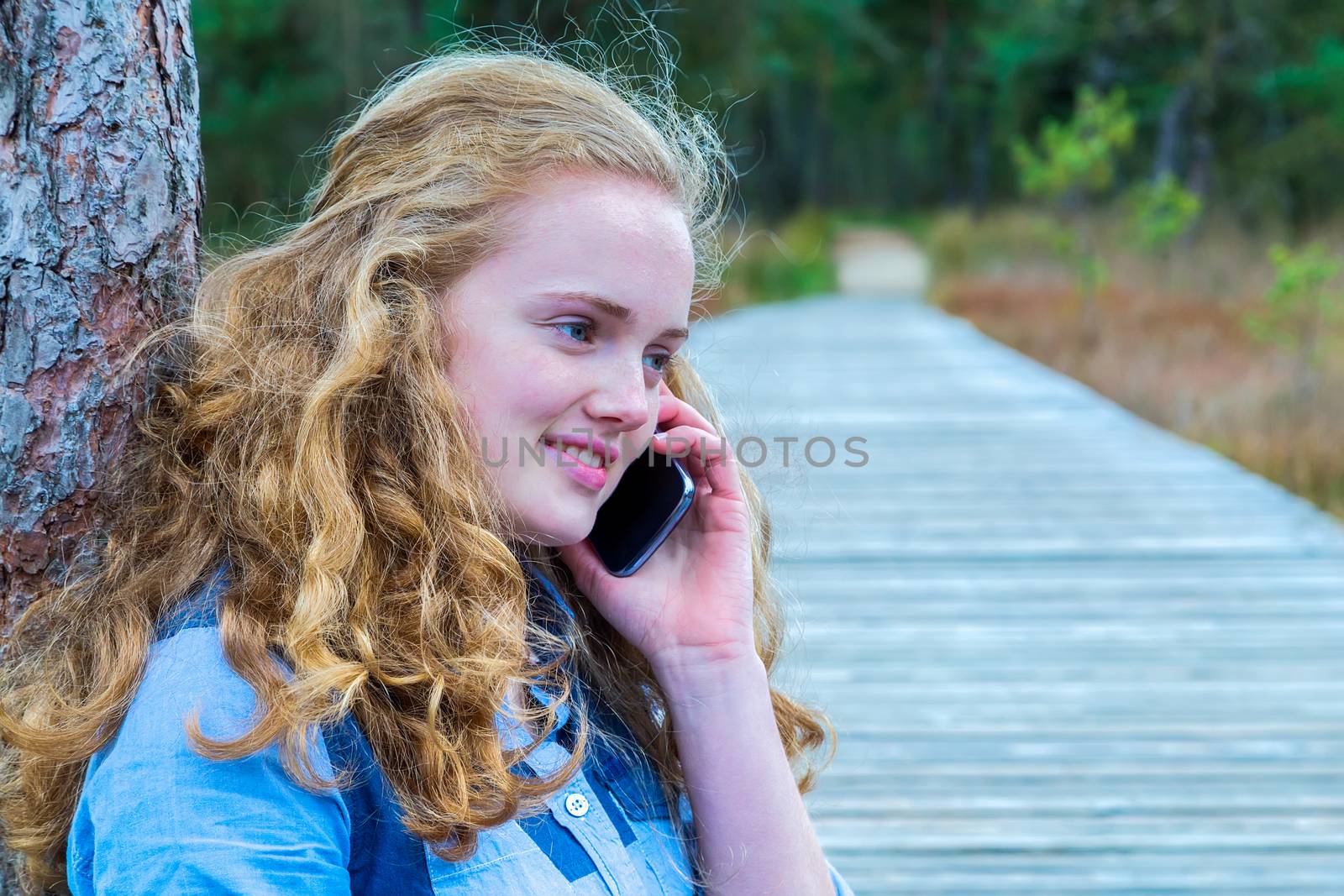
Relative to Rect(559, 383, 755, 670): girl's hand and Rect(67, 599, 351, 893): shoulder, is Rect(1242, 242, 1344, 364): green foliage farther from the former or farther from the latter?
Rect(67, 599, 351, 893): shoulder

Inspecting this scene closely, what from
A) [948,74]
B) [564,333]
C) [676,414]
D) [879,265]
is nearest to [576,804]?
[564,333]

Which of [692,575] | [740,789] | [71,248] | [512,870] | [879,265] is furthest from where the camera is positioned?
[879,265]

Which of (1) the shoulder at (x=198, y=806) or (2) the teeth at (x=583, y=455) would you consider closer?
(1) the shoulder at (x=198, y=806)

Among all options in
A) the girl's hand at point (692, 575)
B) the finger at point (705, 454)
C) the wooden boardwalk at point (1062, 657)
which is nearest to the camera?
the girl's hand at point (692, 575)

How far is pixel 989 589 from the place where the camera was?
4.55 m

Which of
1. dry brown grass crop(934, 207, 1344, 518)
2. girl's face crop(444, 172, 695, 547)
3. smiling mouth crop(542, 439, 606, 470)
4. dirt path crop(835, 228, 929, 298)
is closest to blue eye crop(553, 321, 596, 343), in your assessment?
girl's face crop(444, 172, 695, 547)

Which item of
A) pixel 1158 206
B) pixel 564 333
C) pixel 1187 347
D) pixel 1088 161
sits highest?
pixel 564 333

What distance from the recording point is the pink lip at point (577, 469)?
4.57 ft

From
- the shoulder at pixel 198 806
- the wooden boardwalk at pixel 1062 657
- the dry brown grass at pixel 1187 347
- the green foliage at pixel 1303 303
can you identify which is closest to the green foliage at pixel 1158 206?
the dry brown grass at pixel 1187 347

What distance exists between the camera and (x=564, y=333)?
Answer: 137 centimetres

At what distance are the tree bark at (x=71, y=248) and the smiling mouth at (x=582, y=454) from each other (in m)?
0.49

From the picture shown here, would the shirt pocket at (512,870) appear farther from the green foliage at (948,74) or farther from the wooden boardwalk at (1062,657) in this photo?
the green foliage at (948,74)

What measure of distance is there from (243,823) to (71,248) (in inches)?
27.3

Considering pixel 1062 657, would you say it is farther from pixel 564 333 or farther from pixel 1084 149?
pixel 1084 149
